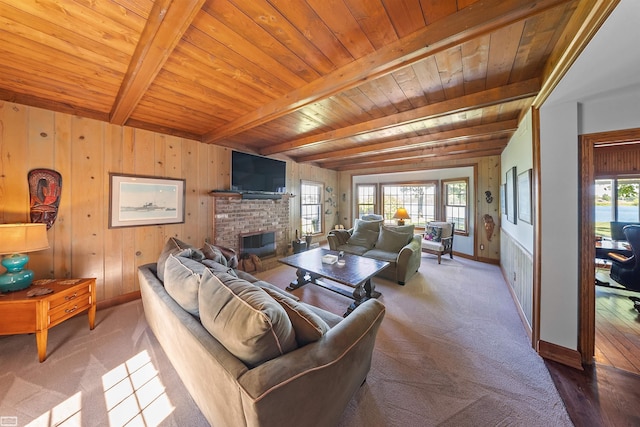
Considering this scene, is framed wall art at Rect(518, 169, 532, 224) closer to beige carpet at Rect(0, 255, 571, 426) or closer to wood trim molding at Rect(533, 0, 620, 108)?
wood trim molding at Rect(533, 0, 620, 108)

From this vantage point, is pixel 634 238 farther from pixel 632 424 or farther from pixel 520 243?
pixel 632 424

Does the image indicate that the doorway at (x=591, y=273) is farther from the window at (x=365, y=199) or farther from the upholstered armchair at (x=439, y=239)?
the window at (x=365, y=199)

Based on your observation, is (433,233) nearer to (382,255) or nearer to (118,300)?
(382,255)

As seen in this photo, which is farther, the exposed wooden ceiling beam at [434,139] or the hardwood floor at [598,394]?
the exposed wooden ceiling beam at [434,139]

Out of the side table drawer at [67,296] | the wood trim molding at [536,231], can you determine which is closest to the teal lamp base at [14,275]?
the side table drawer at [67,296]

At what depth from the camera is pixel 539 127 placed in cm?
188

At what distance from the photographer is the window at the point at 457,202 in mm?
5121

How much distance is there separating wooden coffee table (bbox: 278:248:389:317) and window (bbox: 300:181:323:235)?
2.26 m

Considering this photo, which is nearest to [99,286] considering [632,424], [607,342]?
[632,424]

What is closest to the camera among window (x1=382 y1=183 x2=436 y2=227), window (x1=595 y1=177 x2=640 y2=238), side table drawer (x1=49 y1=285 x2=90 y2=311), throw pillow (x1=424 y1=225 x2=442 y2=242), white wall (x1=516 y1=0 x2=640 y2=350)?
white wall (x1=516 y1=0 x2=640 y2=350)

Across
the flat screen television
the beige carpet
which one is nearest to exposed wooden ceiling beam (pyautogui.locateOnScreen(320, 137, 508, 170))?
the flat screen television

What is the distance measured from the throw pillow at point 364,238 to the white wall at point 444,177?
2.41 meters

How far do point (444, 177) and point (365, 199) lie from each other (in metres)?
2.23

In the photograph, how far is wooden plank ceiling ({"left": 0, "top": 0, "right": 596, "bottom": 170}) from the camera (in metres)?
1.21
